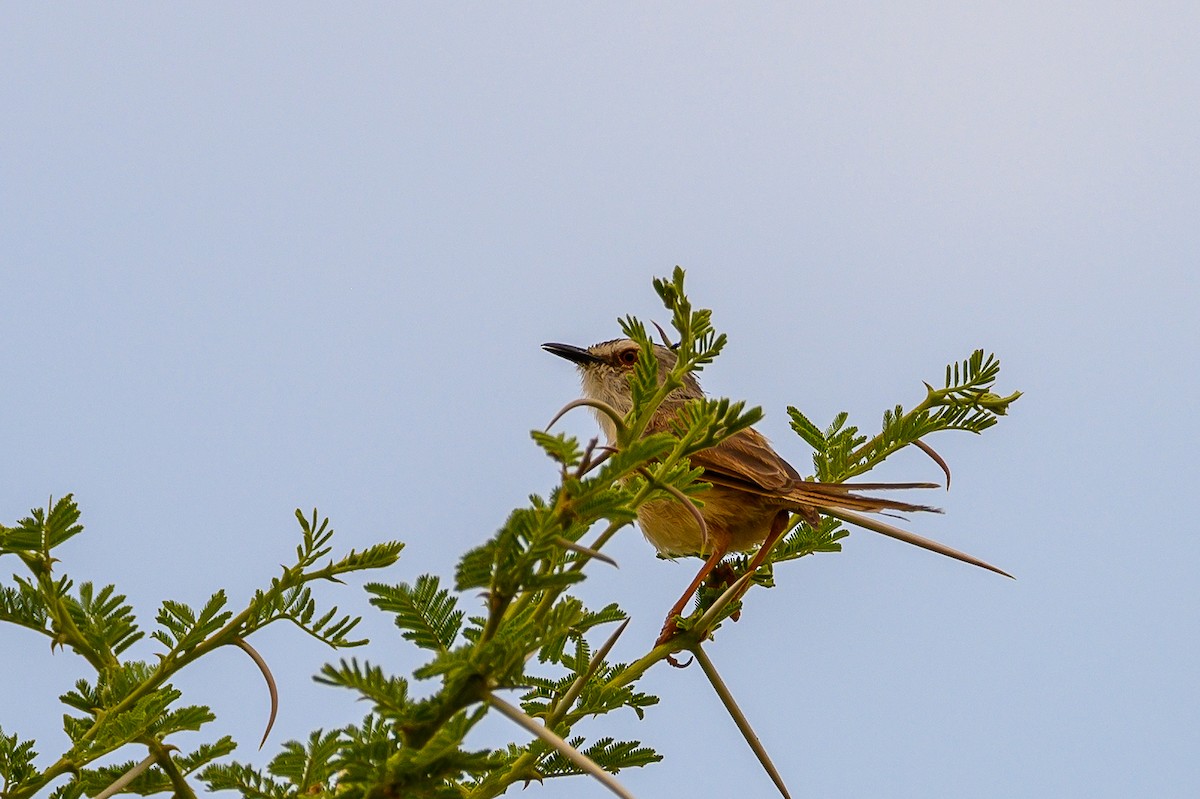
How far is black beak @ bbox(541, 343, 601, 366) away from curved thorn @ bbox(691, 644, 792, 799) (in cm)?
321

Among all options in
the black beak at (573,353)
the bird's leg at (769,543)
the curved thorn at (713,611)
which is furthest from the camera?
the black beak at (573,353)

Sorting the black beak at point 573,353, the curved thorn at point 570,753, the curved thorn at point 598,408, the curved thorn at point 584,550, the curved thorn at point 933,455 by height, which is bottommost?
the curved thorn at point 570,753

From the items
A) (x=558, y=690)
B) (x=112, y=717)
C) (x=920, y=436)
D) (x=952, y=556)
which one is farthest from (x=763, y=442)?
(x=112, y=717)

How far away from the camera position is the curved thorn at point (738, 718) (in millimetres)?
1855

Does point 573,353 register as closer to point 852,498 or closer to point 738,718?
point 852,498

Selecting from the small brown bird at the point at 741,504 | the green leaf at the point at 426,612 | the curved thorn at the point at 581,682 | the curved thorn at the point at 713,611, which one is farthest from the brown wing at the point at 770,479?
the green leaf at the point at 426,612

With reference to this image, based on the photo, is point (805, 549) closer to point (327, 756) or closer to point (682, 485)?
point (682, 485)

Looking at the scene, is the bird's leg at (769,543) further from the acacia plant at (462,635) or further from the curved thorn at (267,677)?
the curved thorn at (267,677)

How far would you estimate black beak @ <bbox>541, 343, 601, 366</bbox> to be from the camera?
204 inches

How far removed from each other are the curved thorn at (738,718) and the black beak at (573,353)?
10.5ft

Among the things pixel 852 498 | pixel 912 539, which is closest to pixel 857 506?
pixel 852 498

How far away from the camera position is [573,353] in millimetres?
5242

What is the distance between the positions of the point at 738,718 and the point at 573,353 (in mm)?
3425

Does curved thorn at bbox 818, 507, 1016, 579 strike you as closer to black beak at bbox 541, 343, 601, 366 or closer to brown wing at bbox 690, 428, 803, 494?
brown wing at bbox 690, 428, 803, 494
